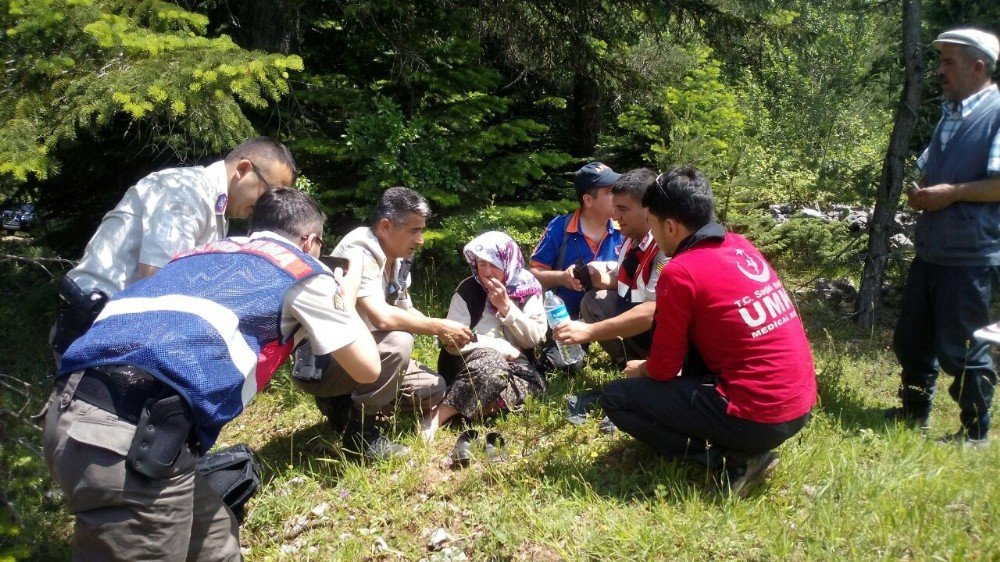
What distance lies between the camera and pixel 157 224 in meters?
3.44

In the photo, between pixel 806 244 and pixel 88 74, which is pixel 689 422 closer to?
pixel 88 74

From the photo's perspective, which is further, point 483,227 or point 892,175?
point 483,227

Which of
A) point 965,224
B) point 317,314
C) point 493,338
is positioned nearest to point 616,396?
point 493,338

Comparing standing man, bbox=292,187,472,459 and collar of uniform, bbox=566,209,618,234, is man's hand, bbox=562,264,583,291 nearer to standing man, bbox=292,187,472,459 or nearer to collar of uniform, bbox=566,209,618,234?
collar of uniform, bbox=566,209,618,234

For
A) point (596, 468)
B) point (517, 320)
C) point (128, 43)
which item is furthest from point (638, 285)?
point (128, 43)

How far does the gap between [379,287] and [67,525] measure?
197cm

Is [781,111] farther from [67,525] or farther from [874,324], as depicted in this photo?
[67,525]

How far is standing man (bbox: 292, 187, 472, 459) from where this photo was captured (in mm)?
4047

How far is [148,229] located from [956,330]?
417cm

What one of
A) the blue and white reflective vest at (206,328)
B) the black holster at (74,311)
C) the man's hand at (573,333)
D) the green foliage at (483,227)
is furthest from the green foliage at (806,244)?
the black holster at (74,311)

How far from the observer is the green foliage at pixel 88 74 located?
13.1 feet

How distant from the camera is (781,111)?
18.8m

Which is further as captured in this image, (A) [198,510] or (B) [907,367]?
(B) [907,367]

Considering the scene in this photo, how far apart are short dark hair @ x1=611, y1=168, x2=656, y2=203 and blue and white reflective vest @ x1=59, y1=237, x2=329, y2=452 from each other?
2.47 metres
